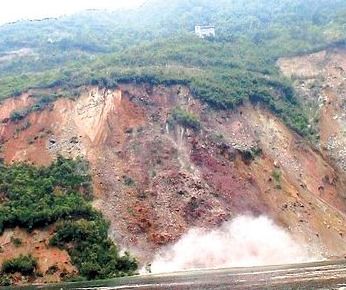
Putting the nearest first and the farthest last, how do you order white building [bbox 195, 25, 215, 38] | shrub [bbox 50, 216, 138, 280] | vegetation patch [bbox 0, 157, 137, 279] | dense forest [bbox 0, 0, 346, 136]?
shrub [bbox 50, 216, 138, 280] → vegetation patch [bbox 0, 157, 137, 279] → dense forest [bbox 0, 0, 346, 136] → white building [bbox 195, 25, 215, 38]

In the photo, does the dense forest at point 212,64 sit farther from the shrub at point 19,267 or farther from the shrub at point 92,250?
the shrub at point 19,267

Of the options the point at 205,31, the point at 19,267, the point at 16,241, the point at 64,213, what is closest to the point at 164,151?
the point at 64,213

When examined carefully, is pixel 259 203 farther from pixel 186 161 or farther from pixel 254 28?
pixel 254 28

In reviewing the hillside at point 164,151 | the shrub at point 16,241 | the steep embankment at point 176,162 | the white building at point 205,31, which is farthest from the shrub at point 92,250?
the white building at point 205,31

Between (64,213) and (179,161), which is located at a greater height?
(64,213)

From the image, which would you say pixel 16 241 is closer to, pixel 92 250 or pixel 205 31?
pixel 92 250

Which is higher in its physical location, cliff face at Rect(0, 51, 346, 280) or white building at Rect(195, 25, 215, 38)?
cliff face at Rect(0, 51, 346, 280)

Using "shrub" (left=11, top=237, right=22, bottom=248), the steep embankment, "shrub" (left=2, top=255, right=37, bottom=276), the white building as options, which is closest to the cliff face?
the steep embankment

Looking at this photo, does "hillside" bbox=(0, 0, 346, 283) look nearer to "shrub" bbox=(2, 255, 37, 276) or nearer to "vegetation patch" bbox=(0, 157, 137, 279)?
"vegetation patch" bbox=(0, 157, 137, 279)
